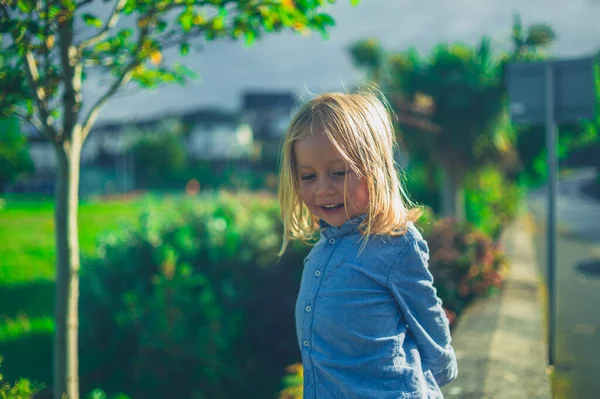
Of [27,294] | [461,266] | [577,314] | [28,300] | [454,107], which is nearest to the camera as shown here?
[461,266]

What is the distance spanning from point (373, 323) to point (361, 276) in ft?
0.49

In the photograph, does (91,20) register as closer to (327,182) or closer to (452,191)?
(327,182)

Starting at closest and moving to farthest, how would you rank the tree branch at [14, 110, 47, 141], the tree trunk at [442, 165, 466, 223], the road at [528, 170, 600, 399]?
the tree branch at [14, 110, 47, 141] < the road at [528, 170, 600, 399] < the tree trunk at [442, 165, 466, 223]

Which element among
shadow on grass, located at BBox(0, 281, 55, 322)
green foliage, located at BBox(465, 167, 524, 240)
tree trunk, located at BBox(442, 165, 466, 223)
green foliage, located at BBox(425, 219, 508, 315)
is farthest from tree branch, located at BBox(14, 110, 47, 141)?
green foliage, located at BBox(465, 167, 524, 240)

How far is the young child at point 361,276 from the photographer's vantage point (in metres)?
1.71

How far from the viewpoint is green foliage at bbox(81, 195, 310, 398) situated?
4348 millimetres

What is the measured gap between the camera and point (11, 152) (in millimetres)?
3588

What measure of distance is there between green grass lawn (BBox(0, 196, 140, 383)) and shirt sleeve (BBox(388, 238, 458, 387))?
371cm

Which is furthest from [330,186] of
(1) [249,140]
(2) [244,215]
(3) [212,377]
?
(1) [249,140]

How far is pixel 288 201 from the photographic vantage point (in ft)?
6.49

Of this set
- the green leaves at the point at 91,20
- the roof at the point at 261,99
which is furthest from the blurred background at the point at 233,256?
the roof at the point at 261,99

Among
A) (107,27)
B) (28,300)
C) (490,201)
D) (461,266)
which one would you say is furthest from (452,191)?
(107,27)

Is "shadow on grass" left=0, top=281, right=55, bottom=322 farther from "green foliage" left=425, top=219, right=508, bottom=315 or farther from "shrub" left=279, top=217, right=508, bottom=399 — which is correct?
"green foliage" left=425, top=219, right=508, bottom=315

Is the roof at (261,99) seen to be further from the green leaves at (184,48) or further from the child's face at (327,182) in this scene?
the child's face at (327,182)
